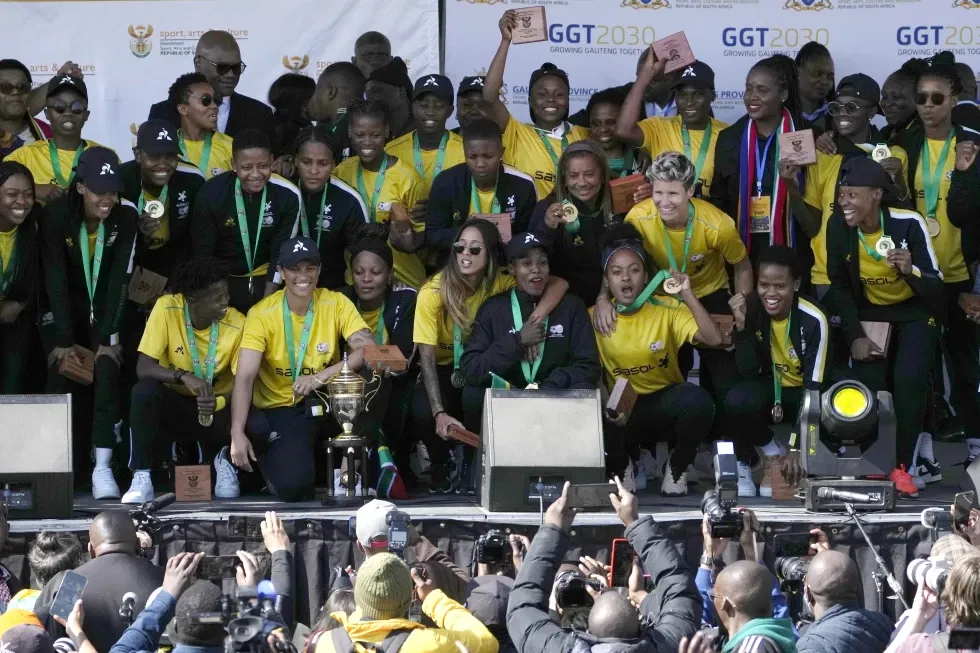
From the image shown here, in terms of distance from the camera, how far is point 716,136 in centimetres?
1025

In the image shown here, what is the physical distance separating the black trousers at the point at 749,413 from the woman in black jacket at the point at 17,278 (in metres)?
3.74

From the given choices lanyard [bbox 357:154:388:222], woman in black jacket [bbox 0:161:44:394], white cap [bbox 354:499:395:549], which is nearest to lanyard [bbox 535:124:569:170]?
lanyard [bbox 357:154:388:222]

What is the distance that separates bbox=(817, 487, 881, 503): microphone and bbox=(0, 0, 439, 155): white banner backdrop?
14.1 feet

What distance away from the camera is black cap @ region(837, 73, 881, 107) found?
33.6 ft

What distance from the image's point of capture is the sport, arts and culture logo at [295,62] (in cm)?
1112

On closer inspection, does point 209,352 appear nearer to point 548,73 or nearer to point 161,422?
Answer: point 161,422

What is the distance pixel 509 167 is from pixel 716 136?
1258 millimetres

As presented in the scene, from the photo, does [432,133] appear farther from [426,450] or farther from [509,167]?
[426,450]

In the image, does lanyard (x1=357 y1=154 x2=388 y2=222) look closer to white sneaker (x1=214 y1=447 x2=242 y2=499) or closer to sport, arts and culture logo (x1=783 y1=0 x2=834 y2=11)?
white sneaker (x1=214 y1=447 x2=242 y2=499)

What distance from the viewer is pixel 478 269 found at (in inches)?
368

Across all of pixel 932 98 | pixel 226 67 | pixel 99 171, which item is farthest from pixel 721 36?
pixel 99 171

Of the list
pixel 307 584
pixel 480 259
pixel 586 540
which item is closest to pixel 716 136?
pixel 480 259

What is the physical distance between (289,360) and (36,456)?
1.51 metres

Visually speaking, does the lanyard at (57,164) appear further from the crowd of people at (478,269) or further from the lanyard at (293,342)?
the lanyard at (293,342)
